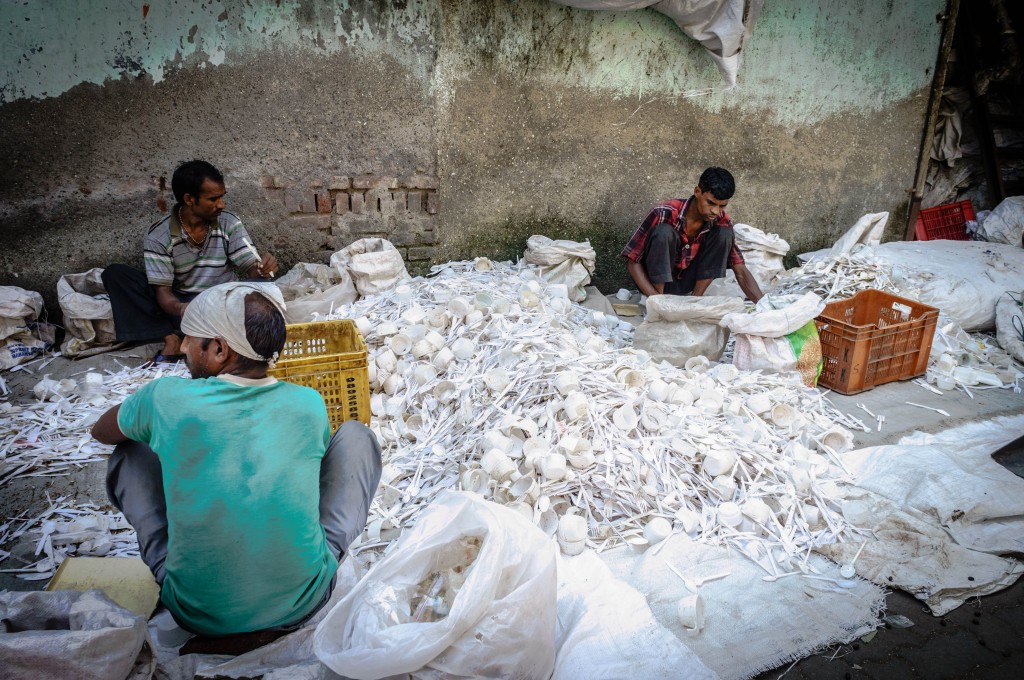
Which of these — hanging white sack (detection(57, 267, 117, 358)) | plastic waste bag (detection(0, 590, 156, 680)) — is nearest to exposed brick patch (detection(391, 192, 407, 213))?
hanging white sack (detection(57, 267, 117, 358))

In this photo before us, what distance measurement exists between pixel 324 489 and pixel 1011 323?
4.87m

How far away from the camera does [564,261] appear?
4.73 m

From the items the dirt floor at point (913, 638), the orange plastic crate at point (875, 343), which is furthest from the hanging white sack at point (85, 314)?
the orange plastic crate at point (875, 343)

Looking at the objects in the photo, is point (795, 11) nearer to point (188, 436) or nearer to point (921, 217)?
point (921, 217)

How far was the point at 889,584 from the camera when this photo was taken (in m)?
2.41

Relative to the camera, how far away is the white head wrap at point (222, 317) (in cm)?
174

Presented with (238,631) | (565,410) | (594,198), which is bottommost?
(238,631)

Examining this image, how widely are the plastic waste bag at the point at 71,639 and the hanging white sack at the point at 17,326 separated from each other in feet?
9.11

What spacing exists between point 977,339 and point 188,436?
524 cm

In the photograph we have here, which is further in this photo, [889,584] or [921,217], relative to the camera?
[921,217]

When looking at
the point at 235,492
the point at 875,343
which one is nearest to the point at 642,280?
the point at 875,343

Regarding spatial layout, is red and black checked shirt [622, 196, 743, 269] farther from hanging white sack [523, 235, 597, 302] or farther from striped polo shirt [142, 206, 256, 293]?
striped polo shirt [142, 206, 256, 293]

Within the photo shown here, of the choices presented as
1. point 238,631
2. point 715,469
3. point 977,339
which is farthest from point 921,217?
point 238,631

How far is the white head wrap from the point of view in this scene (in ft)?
5.72
